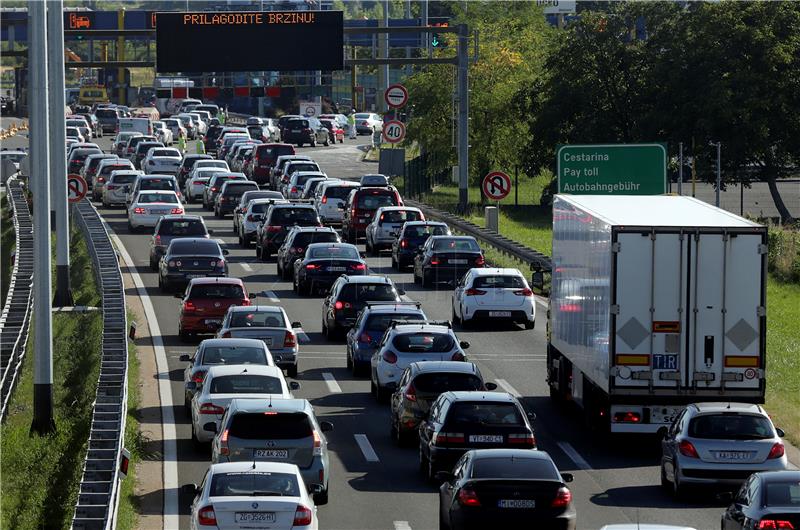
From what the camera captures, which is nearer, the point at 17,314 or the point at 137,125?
the point at 17,314

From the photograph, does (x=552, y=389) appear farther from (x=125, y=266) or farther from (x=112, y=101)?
(x=112, y=101)

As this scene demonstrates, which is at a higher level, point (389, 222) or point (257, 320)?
point (389, 222)

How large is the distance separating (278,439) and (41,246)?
377 inches

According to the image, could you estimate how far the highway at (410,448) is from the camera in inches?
848

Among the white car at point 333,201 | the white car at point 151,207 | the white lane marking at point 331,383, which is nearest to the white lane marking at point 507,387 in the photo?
the white lane marking at point 331,383

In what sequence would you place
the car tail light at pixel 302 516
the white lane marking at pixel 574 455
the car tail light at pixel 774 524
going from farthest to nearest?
the white lane marking at pixel 574 455 < the car tail light at pixel 302 516 < the car tail light at pixel 774 524

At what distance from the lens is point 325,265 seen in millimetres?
43438

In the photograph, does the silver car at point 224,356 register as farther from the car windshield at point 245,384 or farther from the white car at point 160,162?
the white car at point 160,162

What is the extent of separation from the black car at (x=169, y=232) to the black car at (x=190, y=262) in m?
3.55

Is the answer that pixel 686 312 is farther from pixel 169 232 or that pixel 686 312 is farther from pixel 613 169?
pixel 169 232

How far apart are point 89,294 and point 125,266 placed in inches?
99.5

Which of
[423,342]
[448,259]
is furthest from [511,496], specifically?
[448,259]

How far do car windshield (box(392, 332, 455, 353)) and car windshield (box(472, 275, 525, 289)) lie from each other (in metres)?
8.68

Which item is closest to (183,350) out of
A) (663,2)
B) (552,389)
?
(552,389)
